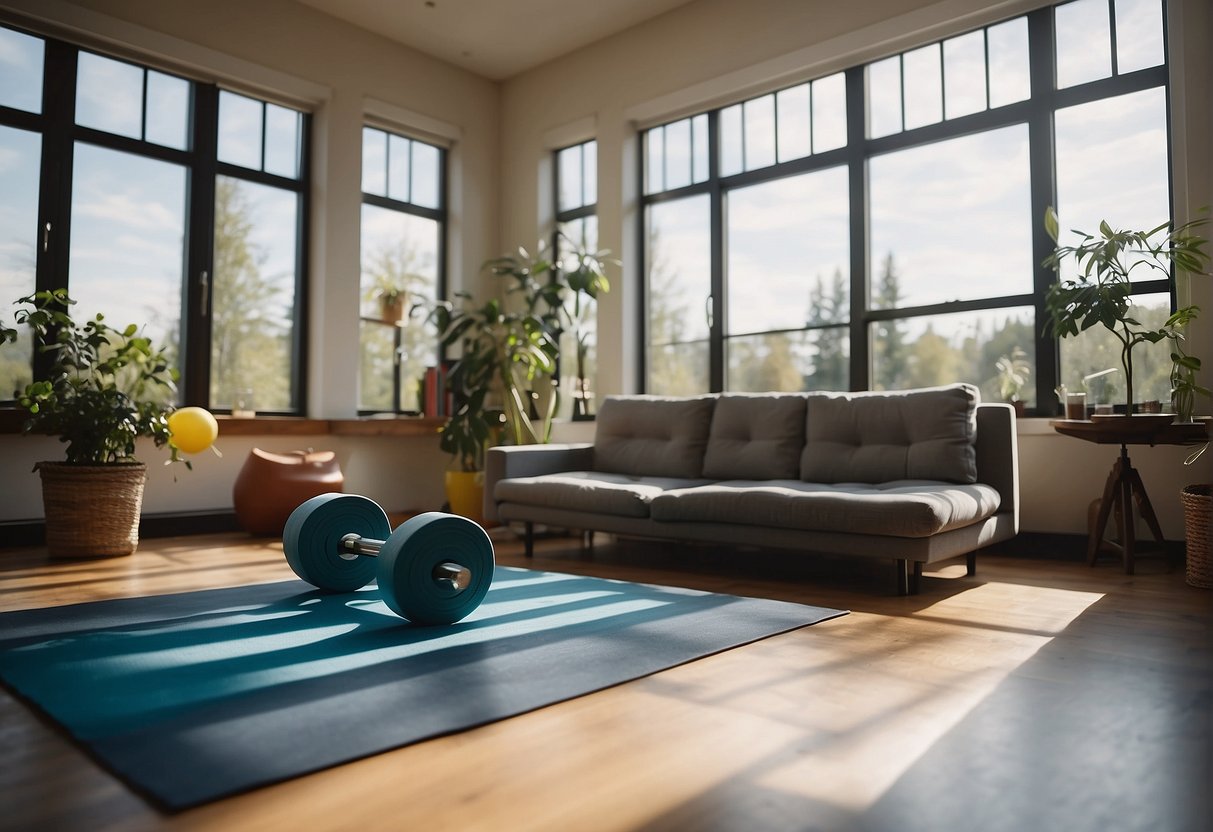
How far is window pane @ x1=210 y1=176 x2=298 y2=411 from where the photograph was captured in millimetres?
5379

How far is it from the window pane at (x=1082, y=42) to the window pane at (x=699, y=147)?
2.18 metres

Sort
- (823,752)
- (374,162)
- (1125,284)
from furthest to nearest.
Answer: (374,162) → (1125,284) → (823,752)

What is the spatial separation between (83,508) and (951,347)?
4.46 m

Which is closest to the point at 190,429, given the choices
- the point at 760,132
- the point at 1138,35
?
the point at 760,132

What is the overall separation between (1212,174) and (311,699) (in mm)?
4092

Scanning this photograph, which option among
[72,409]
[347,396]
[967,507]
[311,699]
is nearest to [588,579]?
[967,507]

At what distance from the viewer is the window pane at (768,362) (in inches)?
206

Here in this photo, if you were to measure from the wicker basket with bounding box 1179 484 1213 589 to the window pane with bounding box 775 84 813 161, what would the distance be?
2911mm

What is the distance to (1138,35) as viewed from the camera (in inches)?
161

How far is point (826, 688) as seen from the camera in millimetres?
1990

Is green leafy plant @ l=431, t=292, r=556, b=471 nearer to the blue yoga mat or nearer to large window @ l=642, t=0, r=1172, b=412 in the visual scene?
large window @ l=642, t=0, r=1172, b=412

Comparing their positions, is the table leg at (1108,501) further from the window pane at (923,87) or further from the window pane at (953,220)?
the window pane at (923,87)

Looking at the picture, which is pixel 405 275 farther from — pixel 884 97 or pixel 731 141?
pixel 884 97

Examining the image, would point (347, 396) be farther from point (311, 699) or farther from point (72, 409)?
point (311, 699)
